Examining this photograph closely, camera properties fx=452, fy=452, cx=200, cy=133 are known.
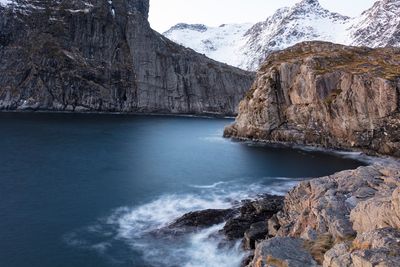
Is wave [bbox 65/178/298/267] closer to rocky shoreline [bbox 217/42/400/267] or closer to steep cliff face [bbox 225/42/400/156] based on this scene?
rocky shoreline [bbox 217/42/400/267]

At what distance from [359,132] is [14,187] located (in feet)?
223

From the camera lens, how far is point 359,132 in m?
94.9

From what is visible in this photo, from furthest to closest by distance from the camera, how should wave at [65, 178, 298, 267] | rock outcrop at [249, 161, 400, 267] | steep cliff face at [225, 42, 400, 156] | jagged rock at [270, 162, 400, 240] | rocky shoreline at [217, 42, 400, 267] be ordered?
steep cliff face at [225, 42, 400, 156] → wave at [65, 178, 298, 267] → jagged rock at [270, 162, 400, 240] → rocky shoreline at [217, 42, 400, 267] → rock outcrop at [249, 161, 400, 267]

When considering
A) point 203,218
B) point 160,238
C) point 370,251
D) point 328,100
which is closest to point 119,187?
point 203,218

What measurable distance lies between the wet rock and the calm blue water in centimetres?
136

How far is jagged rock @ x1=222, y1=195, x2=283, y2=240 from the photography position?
138 ft

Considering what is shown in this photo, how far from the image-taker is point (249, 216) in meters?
45.6

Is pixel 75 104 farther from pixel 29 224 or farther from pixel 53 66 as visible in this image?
pixel 29 224

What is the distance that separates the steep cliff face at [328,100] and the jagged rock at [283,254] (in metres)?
65.9

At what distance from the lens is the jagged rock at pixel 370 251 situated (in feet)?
69.6

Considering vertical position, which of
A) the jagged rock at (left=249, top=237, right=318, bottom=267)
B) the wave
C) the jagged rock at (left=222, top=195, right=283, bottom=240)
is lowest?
the wave

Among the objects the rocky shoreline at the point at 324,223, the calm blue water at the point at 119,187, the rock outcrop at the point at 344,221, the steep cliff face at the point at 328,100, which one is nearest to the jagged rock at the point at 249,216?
the rocky shoreline at the point at 324,223

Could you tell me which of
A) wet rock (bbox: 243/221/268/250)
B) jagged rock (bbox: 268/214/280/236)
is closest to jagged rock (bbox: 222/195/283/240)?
wet rock (bbox: 243/221/268/250)

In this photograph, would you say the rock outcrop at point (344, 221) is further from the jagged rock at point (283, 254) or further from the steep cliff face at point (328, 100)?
the steep cliff face at point (328, 100)
